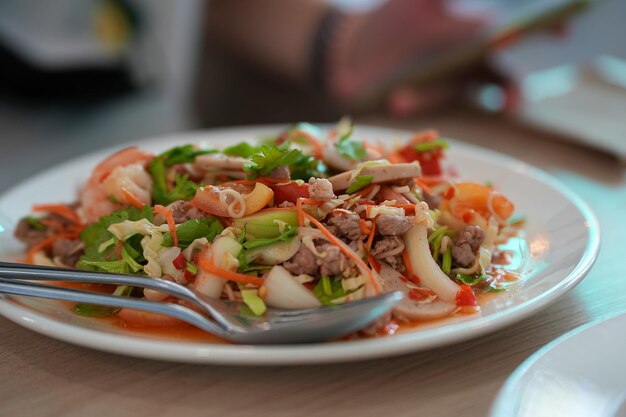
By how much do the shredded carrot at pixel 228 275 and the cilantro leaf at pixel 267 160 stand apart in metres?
0.23

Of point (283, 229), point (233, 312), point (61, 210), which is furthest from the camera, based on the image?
point (61, 210)

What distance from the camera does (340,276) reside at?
1130mm

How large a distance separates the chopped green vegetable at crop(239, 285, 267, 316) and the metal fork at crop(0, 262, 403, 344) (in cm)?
1

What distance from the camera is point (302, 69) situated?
2.97 metres

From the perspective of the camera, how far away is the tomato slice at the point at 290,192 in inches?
49.1

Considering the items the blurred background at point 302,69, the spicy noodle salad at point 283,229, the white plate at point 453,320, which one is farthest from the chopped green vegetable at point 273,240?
the blurred background at point 302,69

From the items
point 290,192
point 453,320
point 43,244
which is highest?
point 290,192

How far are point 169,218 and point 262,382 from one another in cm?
36

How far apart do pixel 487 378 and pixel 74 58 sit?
4.29 m

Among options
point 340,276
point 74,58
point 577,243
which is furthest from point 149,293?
point 74,58

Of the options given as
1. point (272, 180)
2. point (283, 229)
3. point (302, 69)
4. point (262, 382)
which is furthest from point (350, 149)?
point (302, 69)

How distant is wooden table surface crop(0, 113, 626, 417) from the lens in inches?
38.5

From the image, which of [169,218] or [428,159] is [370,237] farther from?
[428,159]

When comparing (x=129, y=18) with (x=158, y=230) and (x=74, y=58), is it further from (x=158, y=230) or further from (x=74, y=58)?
(x=158, y=230)
